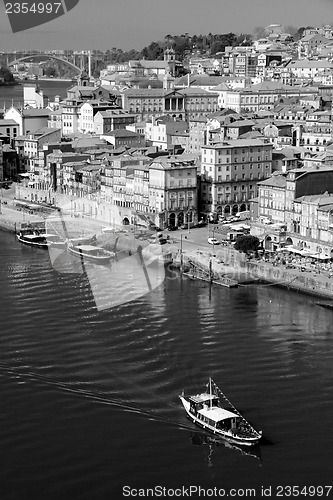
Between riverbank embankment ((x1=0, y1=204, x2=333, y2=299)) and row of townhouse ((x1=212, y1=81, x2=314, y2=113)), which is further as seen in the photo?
row of townhouse ((x1=212, y1=81, x2=314, y2=113))

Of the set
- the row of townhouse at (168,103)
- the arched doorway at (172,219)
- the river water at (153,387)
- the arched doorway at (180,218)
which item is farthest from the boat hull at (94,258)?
the row of townhouse at (168,103)

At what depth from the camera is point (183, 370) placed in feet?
24.3

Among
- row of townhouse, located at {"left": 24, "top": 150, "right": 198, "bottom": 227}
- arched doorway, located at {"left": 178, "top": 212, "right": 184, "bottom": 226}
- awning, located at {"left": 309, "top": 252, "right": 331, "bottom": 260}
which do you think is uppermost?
row of townhouse, located at {"left": 24, "top": 150, "right": 198, "bottom": 227}

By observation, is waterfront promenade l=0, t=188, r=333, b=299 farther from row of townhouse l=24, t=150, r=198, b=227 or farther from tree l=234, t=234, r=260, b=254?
row of townhouse l=24, t=150, r=198, b=227

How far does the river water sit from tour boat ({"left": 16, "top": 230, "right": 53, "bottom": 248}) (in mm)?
2630

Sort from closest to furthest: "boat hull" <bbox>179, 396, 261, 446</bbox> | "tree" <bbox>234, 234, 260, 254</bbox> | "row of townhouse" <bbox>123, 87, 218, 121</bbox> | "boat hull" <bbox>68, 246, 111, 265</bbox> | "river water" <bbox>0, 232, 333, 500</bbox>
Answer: "river water" <bbox>0, 232, 333, 500</bbox>
"boat hull" <bbox>179, 396, 261, 446</bbox>
"tree" <bbox>234, 234, 260, 254</bbox>
"boat hull" <bbox>68, 246, 111, 265</bbox>
"row of townhouse" <bbox>123, 87, 218, 121</bbox>

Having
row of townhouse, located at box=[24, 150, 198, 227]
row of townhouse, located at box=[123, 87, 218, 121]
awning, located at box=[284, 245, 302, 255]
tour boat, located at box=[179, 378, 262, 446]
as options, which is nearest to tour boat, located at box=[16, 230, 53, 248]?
row of townhouse, located at box=[24, 150, 198, 227]

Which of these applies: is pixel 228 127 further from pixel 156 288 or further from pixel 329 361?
pixel 329 361

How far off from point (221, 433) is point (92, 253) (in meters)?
5.82

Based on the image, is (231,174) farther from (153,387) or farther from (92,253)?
(153,387)

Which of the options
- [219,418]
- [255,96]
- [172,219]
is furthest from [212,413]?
[255,96]

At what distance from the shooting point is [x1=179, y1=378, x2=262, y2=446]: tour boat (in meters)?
6.21

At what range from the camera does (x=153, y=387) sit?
6.95 m

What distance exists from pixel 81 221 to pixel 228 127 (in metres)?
3.78
